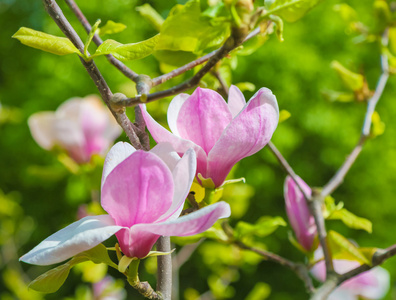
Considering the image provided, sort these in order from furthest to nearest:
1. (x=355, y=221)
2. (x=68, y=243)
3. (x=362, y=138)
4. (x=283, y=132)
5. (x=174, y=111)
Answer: (x=283, y=132) → (x=362, y=138) → (x=355, y=221) → (x=174, y=111) → (x=68, y=243)

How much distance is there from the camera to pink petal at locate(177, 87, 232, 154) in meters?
0.33

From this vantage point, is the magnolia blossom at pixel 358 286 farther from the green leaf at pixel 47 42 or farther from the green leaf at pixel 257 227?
the green leaf at pixel 47 42

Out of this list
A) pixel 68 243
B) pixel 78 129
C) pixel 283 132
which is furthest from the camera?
pixel 283 132

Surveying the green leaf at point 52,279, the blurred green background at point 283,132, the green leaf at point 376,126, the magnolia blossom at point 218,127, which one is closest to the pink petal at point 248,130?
the magnolia blossom at point 218,127

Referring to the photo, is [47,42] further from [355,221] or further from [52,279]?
[355,221]

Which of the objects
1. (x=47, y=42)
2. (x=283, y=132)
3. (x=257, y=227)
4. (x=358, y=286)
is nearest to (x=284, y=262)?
(x=257, y=227)

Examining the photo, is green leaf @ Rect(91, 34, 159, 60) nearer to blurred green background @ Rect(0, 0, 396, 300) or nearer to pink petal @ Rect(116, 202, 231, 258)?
pink petal @ Rect(116, 202, 231, 258)

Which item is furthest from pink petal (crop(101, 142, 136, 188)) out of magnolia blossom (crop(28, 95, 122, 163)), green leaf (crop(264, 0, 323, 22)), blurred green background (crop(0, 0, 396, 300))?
blurred green background (crop(0, 0, 396, 300))

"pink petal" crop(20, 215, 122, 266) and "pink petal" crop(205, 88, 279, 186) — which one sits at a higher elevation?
"pink petal" crop(20, 215, 122, 266)

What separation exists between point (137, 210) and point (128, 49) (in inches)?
4.4

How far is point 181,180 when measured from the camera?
0.92 ft

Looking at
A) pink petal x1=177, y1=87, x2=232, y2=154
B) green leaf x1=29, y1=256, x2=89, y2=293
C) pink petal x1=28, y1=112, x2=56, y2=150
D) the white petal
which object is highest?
the white petal

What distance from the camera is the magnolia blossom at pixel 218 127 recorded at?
301mm

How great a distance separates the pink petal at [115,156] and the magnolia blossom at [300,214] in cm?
32
